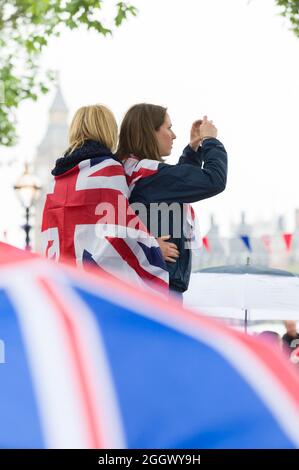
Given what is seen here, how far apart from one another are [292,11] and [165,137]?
35.4 ft

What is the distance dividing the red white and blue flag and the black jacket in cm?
12

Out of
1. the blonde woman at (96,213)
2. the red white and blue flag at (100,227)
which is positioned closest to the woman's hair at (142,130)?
the blonde woman at (96,213)

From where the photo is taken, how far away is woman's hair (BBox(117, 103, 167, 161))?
12.6 feet

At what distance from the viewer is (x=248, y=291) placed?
46.1 feet

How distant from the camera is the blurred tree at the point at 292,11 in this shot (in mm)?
14016

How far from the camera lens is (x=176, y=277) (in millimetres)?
3643

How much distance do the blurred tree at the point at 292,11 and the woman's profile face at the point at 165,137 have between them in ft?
34.9

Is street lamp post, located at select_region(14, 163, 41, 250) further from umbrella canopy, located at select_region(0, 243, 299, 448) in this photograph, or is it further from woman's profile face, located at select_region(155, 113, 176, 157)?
umbrella canopy, located at select_region(0, 243, 299, 448)

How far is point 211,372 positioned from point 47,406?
169 mm

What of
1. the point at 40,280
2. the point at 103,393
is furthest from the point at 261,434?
the point at 40,280

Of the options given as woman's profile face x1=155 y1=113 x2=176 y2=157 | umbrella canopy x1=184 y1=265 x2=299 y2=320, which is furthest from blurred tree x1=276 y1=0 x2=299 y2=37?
woman's profile face x1=155 y1=113 x2=176 y2=157

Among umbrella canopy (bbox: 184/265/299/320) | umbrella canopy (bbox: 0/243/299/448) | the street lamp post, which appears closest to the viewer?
umbrella canopy (bbox: 0/243/299/448)
